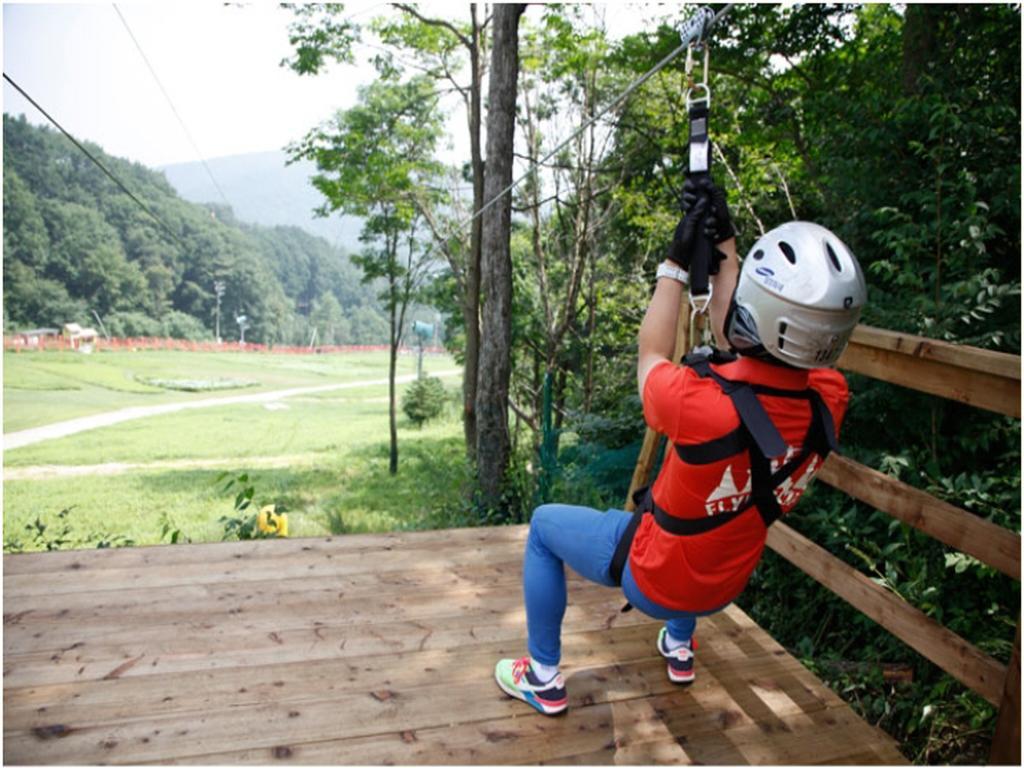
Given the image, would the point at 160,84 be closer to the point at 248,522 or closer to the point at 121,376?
the point at 121,376

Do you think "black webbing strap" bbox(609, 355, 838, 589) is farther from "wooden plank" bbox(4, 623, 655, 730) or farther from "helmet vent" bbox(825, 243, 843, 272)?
"wooden plank" bbox(4, 623, 655, 730)

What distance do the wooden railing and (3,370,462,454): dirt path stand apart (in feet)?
84.6

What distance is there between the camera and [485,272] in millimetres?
5672

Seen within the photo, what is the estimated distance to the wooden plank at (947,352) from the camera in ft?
4.79

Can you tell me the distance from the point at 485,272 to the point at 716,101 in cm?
440

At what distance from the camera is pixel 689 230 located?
1.45 meters

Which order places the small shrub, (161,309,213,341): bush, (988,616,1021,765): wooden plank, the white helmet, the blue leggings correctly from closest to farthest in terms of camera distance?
the white helmet → (988,616,1021,765): wooden plank → the blue leggings → the small shrub → (161,309,213,341): bush

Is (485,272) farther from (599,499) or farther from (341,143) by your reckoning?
(341,143)

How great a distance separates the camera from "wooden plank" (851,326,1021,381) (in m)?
1.46

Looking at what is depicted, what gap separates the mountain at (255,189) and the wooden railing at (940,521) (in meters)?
55.4

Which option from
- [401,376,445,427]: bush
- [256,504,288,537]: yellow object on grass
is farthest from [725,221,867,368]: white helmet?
[401,376,445,427]: bush

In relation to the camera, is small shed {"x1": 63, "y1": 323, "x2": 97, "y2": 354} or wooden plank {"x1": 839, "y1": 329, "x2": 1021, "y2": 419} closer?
wooden plank {"x1": 839, "y1": 329, "x2": 1021, "y2": 419}

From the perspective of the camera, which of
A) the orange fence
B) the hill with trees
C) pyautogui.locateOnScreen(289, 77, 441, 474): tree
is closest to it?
pyautogui.locateOnScreen(289, 77, 441, 474): tree

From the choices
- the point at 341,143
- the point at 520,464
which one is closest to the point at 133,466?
the point at 341,143
